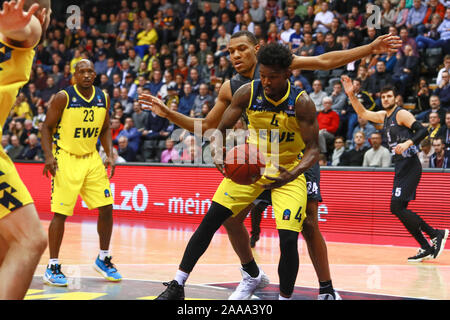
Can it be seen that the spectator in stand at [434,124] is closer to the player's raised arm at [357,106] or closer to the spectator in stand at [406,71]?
the spectator in stand at [406,71]

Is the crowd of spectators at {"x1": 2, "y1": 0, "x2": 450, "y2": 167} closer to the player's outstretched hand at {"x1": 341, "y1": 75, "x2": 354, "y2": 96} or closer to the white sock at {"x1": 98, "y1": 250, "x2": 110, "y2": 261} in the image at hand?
the player's outstretched hand at {"x1": 341, "y1": 75, "x2": 354, "y2": 96}

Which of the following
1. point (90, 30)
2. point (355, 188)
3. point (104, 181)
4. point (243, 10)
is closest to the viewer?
point (104, 181)

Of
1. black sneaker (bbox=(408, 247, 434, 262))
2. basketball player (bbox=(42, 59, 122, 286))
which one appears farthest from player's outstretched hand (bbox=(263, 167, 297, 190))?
black sneaker (bbox=(408, 247, 434, 262))

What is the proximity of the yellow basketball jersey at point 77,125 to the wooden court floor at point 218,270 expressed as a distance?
1.34 meters

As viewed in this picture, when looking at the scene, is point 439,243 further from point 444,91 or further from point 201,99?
point 201,99

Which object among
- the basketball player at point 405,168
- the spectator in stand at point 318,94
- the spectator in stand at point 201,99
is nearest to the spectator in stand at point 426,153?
the spectator in stand at point 318,94

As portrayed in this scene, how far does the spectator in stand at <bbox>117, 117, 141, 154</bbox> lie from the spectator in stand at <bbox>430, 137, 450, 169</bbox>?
709 centimetres

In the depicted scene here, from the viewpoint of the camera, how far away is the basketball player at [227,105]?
530cm

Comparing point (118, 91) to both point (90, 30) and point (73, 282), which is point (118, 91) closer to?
point (90, 30)

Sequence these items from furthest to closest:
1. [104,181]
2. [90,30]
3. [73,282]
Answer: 1. [90,30]
2. [104,181]
3. [73,282]

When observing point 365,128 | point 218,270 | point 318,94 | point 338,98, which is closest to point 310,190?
point 218,270
